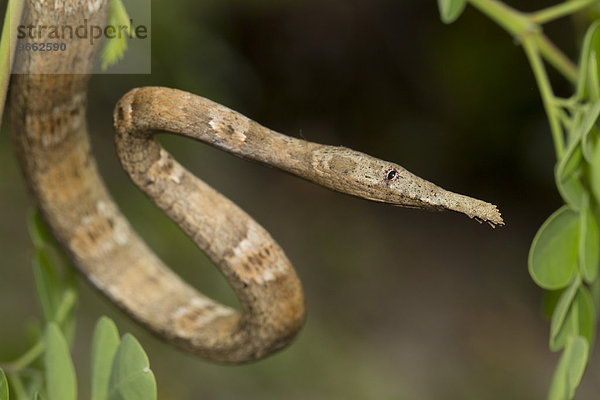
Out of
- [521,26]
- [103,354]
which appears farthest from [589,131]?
[103,354]

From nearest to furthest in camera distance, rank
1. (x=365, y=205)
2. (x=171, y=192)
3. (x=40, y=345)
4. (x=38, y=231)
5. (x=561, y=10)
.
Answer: (x=171, y=192), (x=561, y=10), (x=40, y=345), (x=38, y=231), (x=365, y=205)

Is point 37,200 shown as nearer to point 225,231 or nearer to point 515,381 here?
point 225,231

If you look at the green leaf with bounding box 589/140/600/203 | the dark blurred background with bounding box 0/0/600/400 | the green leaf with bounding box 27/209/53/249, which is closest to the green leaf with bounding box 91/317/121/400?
the green leaf with bounding box 27/209/53/249

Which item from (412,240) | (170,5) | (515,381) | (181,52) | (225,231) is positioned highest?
(170,5)

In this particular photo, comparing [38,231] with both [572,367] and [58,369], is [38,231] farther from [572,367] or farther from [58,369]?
[572,367]

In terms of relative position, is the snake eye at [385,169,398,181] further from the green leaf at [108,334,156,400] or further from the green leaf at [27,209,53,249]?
the green leaf at [27,209,53,249]

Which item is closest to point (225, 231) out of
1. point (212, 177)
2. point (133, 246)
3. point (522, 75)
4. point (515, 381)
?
point (133, 246)
